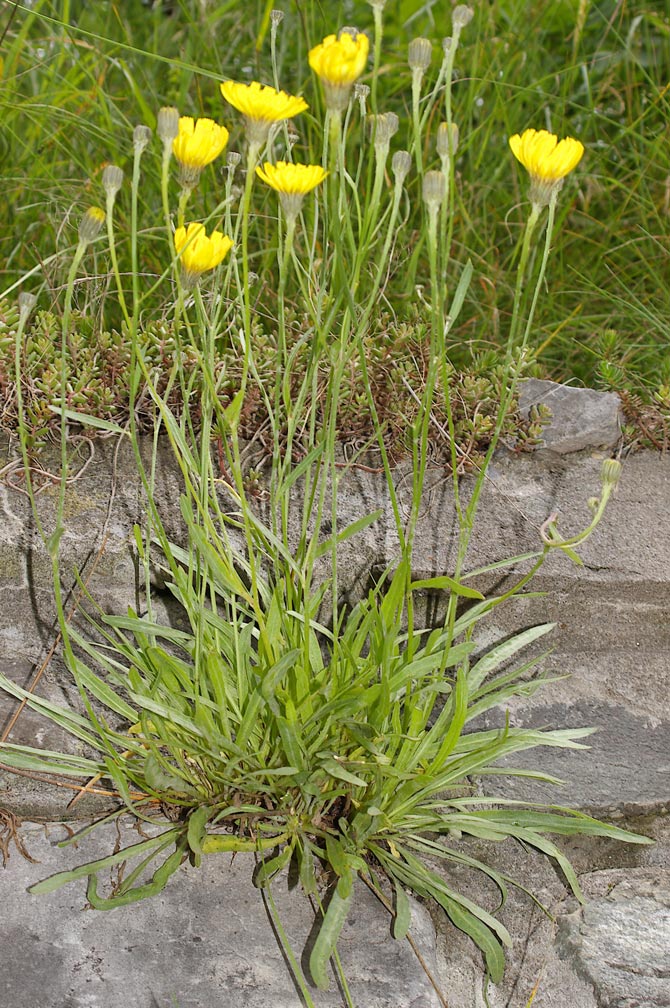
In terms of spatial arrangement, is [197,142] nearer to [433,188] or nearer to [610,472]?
[433,188]

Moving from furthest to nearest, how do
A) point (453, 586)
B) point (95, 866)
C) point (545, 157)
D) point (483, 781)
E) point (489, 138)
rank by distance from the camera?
point (489, 138) < point (483, 781) < point (95, 866) < point (453, 586) < point (545, 157)

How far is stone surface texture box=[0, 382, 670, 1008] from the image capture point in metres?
1.26

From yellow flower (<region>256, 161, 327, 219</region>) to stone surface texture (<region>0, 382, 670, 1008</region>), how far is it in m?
0.70

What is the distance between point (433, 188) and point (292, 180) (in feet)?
0.52

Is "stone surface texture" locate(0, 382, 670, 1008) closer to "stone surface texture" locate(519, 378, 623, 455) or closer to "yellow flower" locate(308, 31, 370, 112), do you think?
"stone surface texture" locate(519, 378, 623, 455)

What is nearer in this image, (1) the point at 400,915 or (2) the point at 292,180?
(2) the point at 292,180

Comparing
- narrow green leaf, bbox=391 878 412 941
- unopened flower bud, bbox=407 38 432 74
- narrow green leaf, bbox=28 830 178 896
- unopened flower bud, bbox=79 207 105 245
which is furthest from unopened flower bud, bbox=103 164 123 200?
narrow green leaf, bbox=391 878 412 941

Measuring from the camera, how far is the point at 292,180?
104 centimetres

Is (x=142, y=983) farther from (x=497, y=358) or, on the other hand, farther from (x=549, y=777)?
(x=497, y=358)

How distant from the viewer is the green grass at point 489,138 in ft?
6.84

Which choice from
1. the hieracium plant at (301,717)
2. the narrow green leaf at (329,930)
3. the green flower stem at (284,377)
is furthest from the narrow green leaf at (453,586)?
the narrow green leaf at (329,930)

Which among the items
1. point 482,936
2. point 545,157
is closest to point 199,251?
point 545,157

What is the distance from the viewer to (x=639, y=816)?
62.8 inches

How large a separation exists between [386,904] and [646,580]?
0.73m
